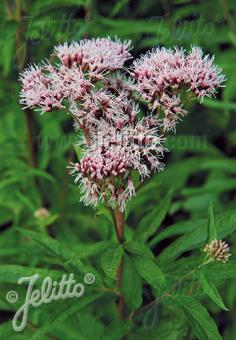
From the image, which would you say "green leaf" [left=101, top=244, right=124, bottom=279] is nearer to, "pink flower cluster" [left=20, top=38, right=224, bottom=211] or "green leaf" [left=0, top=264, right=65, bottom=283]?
"pink flower cluster" [left=20, top=38, right=224, bottom=211]

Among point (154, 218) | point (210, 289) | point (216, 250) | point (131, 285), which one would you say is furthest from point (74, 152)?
point (210, 289)

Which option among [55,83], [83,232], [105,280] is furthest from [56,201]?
[55,83]

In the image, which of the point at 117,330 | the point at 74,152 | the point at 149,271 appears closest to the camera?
the point at 149,271

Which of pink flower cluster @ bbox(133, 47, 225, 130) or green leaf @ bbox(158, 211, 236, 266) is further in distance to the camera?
green leaf @ bbox(158, 211, 236, 266)

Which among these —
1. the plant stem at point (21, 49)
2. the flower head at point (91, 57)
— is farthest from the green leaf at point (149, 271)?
the plant stem at point (21, 49)

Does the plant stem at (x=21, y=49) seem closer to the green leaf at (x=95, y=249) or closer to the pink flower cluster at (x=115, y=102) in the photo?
the pink flower cluster at (x=115, y=102)

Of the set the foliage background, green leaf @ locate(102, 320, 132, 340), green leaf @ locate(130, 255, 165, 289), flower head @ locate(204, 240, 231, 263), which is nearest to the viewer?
flower head @ locate(204, 240, 231, 263)

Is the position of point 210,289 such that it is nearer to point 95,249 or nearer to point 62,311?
point 95,249

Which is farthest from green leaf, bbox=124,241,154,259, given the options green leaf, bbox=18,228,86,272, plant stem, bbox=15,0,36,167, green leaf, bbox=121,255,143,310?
plant stem, bbox=15,0,36,167
